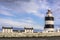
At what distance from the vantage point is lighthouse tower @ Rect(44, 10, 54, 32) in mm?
36594

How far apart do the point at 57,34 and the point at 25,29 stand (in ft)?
30.4

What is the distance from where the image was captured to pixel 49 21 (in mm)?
37781

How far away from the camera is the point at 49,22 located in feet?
124

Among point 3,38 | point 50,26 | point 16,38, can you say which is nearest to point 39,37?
point 16,38

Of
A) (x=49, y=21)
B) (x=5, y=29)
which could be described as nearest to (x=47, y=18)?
(x=49, y=21)

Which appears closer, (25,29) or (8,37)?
(8,37)

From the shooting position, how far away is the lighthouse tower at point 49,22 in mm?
36594

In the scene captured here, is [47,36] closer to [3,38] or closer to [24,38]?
[24,38]

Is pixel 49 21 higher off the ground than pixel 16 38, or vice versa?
pixel 49 21

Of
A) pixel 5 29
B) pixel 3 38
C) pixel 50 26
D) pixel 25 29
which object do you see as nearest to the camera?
pixel 3 38

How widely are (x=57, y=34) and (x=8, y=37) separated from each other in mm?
5380

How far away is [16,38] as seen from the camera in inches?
848

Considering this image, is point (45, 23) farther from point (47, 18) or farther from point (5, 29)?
point (5, 29)

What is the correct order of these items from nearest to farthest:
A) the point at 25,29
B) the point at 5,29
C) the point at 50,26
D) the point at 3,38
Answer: the point at 3,38
the point at 5,29
the point at 25,29
the point at 50,26
